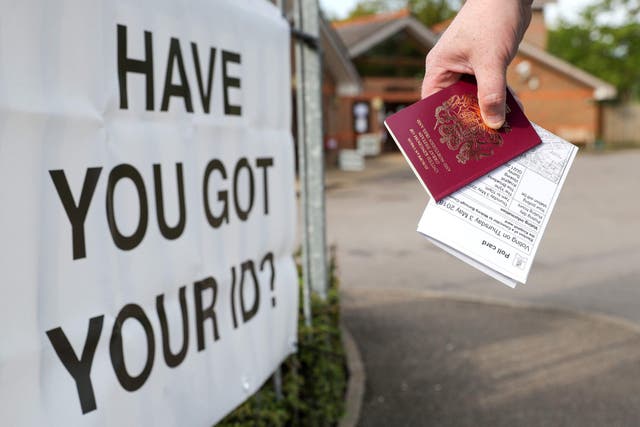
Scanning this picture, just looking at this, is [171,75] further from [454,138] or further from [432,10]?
[432,10]

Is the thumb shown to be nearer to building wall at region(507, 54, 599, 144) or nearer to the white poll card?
the white poll card

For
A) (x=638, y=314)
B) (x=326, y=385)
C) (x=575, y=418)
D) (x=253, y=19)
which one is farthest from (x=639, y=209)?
(x=253, y=19)

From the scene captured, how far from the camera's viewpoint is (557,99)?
3444cm

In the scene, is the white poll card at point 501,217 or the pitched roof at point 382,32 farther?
the pitched roof at point 382,32

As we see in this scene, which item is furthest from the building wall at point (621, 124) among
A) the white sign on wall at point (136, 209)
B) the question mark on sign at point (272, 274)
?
the white sign on wall at point (136, 209)

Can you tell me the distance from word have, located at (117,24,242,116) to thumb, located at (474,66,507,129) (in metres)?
0.97

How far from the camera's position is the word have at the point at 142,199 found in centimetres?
171

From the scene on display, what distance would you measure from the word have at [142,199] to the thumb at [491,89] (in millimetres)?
961

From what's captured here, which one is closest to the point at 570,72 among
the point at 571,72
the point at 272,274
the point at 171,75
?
the point at 571,72

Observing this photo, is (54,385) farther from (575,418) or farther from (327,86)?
(327,86)

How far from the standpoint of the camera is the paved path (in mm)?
3984

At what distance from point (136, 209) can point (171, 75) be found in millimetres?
444

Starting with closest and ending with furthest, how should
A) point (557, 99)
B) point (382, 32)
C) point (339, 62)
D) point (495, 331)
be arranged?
point (495, 331) → point (339, 62) → point (382, 32) → point (557, 99)

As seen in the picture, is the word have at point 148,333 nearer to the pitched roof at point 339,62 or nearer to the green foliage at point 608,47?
the pitched roof at point 339,62
